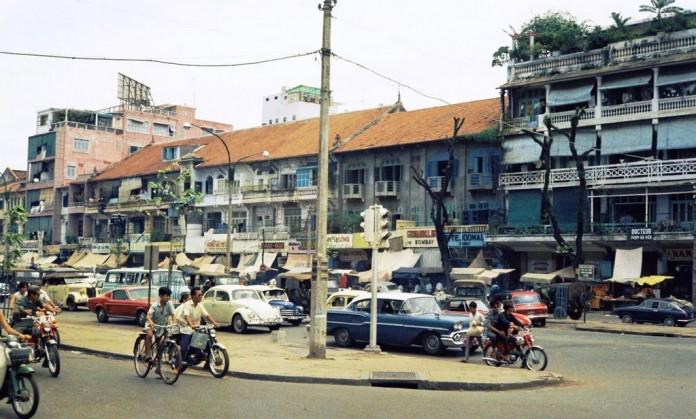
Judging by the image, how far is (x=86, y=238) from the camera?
269ft

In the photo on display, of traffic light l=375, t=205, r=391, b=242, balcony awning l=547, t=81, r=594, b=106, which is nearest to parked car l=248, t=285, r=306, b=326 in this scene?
traffic light l=375, t=205, r=391, b=242

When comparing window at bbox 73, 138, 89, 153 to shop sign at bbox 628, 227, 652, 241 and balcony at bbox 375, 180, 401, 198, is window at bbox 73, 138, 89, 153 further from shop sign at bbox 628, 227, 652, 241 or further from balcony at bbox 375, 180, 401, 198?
shop sign at bbox 628, 227, 652, 241

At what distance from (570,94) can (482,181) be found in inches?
295

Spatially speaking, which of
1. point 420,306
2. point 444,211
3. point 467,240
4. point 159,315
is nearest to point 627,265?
point 467,240

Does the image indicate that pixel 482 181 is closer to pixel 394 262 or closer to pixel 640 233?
pixel 394 262

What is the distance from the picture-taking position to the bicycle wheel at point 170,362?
14.4 metres

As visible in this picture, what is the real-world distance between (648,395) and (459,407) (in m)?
3.81

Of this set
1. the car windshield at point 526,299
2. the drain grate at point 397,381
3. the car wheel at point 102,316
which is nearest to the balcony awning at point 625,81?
the car windshield at point 526,299

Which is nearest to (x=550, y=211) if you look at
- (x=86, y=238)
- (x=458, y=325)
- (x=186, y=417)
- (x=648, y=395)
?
(x=458, y=325)

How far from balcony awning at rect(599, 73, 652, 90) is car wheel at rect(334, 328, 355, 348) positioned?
28.7m

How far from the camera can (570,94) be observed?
159 ft

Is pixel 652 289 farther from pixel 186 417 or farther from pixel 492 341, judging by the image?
pixel 186 417

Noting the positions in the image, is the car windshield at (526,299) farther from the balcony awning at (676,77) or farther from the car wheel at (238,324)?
the balcony awning at (676,77)

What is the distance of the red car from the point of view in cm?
3004
